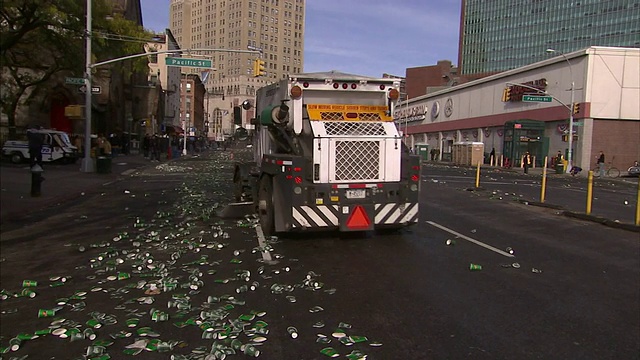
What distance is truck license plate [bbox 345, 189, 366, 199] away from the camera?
8273 millimetres

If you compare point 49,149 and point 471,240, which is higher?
point 49,149

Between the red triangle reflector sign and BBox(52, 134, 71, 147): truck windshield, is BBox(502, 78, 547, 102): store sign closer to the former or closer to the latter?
BBox(52, 134, 71, 147): truck windshield

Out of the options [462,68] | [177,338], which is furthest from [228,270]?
[462,68]

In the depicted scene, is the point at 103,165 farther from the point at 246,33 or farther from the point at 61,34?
the point at 246,33

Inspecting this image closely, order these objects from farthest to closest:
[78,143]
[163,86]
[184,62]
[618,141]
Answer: [163,86]
[618,141]
[78,143]
[184,62]

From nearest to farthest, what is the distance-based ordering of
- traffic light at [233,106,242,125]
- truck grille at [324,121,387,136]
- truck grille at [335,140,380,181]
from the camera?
truck grille at [335,140,380,181]
truck grille at [324,121,387,136]
traffic light at [233,106,242,125]

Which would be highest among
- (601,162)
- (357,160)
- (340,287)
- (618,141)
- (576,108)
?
(576,108)

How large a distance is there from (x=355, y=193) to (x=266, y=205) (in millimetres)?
1790

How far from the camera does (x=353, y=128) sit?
846 cm

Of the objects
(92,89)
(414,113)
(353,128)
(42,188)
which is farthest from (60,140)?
(414,113)

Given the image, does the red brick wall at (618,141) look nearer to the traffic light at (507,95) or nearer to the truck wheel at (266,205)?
the traffic light at (507,95)

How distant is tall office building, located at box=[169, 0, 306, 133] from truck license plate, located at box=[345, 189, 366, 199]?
257 ft

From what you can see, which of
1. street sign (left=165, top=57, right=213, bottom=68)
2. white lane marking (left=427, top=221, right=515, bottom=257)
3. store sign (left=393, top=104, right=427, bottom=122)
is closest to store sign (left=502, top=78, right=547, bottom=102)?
store sign (left=393, top=104, right=427, bottom=122)

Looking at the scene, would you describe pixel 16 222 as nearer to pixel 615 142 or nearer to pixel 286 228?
pixel 286 228
